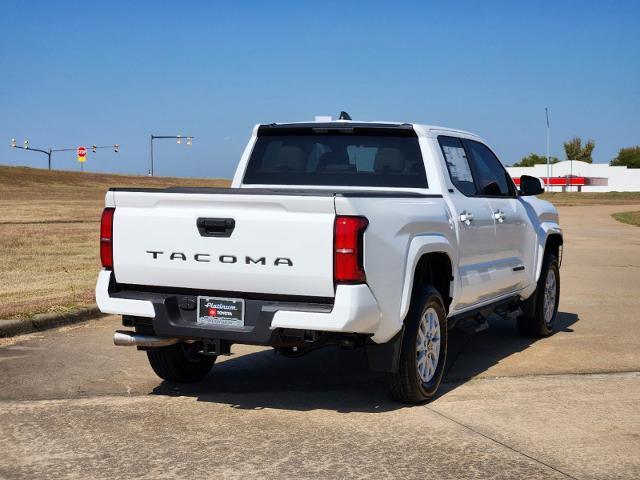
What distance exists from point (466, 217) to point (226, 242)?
2.19 meters

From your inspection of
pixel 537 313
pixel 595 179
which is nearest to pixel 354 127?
pixel 537 313

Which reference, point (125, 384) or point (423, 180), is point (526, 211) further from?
point (125, 384)

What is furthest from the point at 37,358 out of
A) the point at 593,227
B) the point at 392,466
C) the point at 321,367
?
the point at 593,227

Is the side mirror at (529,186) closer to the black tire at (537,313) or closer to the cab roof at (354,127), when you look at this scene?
the black tire at (537,313)

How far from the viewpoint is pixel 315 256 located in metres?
5.72

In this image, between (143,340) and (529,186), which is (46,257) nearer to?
(529,186)

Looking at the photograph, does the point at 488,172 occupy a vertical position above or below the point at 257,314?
above

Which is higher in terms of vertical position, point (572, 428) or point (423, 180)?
point (423, 180)

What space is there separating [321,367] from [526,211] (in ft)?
8.55

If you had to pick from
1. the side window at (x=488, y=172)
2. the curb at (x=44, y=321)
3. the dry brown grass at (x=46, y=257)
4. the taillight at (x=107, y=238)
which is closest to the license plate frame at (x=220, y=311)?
the taillight at (x=107, y=238)

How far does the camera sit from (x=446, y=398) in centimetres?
676

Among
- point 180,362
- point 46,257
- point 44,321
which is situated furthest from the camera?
point 46,257

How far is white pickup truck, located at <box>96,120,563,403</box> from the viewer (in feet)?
18.9

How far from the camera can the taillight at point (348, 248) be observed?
566 cm
